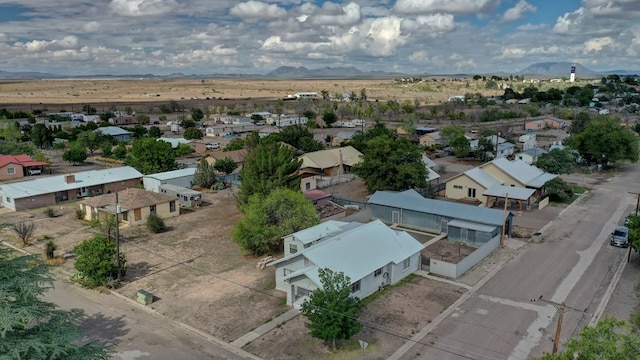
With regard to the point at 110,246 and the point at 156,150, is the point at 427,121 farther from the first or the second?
the point at 110,246

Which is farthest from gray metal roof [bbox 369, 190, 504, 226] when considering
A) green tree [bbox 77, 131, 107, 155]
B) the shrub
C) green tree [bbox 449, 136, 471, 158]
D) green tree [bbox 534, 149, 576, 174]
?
green tree [bbox 77, 131, 107, 155]

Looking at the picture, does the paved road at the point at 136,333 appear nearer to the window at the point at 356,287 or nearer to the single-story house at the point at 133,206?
the window at the point at 356,287

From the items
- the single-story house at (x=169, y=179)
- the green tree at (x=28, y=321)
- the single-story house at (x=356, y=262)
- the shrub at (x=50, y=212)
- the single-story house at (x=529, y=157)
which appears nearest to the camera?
the green tree at (x=28, y=321)

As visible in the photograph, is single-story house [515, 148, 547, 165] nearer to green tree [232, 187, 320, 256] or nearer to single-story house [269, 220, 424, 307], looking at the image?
single-story house [269, 220, 424, 307]

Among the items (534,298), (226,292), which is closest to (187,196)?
(226,292)

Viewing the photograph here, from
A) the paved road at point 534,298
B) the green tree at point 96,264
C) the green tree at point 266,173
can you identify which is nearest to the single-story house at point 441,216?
the paved road at point 534,298

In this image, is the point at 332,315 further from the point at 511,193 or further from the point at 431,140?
the point at 431,140
